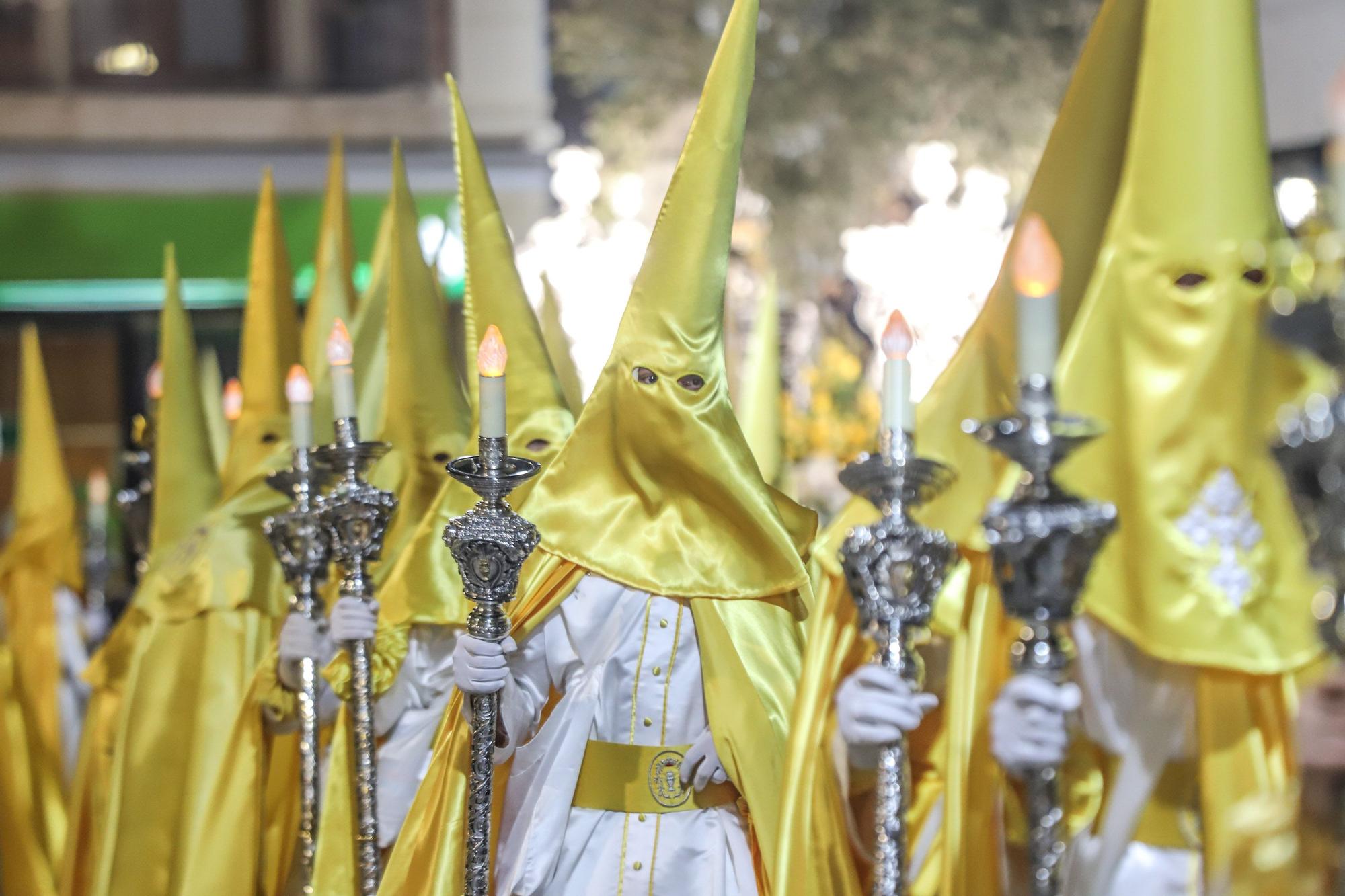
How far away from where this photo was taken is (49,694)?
6328 mm

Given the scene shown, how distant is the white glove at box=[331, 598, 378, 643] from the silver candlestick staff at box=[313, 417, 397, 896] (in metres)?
0.02

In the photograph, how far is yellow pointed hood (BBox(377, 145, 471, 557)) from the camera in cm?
456

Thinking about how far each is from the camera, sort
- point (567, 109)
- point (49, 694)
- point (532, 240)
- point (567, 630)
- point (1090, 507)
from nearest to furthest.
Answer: point (1090, 507) → point (567, 630) → point (49, 694) → point (532, 240) → point (567, 109)

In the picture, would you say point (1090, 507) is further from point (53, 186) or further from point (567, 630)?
point (53, 186)

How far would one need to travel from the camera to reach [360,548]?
3562 millimetres

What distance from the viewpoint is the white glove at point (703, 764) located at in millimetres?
3426

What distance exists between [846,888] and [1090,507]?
136 centimetres

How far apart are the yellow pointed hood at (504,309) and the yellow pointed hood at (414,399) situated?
45 cm

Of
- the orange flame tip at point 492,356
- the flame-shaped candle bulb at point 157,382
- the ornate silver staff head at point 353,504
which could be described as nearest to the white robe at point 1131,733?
the orange flame tip at point 492,356

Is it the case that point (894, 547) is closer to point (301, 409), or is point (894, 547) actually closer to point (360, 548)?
point (360, 548)

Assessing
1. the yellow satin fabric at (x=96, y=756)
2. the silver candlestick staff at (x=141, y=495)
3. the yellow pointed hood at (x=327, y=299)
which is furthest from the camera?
the silver candlestick staff at (x=141, y=495)

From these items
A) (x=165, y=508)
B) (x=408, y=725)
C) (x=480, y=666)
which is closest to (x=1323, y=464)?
A: (x=480, y=666)

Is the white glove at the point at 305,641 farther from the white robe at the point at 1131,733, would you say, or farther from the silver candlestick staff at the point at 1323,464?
the silver candlestick staff at the point at 1323,464

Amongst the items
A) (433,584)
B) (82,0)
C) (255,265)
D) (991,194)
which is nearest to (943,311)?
(991,194)
